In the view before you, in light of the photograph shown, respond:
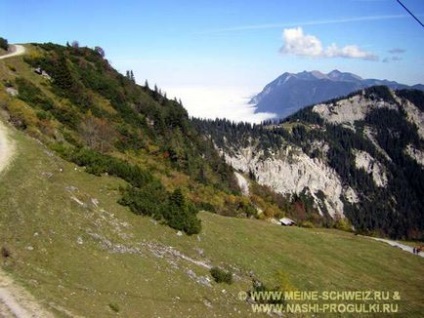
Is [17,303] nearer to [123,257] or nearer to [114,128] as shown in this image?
[123,257]

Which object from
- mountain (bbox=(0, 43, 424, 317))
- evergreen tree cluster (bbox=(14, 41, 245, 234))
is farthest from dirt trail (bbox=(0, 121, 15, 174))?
evergreen tree cluster (bbox=(14, 41, 245, 234))

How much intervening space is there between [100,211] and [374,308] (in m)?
25.7

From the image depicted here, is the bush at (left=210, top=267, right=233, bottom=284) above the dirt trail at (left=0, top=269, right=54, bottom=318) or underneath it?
underneath

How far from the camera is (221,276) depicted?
101ft

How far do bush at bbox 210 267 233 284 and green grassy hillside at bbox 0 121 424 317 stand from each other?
65 cm

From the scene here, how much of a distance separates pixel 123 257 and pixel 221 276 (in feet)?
26.0

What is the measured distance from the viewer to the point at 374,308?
37.1 metres

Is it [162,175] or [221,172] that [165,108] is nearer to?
[221,172]

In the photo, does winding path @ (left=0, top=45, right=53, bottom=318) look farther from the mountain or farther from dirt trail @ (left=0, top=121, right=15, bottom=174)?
dirt trail @ (left=0, top=121, right=15, bottom=174)

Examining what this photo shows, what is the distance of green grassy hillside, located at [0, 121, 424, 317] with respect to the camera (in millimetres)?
21484

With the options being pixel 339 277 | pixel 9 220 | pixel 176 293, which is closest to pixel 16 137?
pixel 9 220

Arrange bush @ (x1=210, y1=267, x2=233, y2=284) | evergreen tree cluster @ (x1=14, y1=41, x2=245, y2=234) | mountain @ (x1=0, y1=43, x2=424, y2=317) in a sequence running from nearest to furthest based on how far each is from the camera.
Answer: mountain @ (x1=0, y1=43, x2=424, y2=317), bush @ (x1=210, y1=267, x2=233, y2=284), evergreen tree cluster @ (x1=14, y1=41, x2=245, y2=234)

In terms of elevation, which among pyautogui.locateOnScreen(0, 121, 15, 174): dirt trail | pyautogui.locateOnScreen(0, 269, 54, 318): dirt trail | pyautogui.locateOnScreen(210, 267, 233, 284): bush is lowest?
pyautogui.locateOnScreen(210, 267, 233, 284): bush

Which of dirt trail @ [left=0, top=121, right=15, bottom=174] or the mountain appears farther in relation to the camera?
dirt trail @ [left=0, top=121, right=15, bottom=174]
